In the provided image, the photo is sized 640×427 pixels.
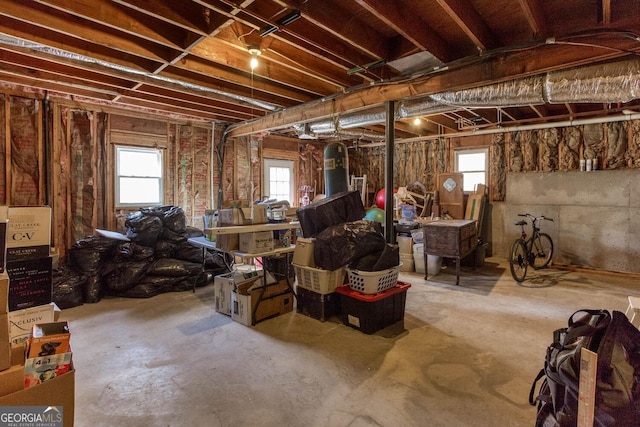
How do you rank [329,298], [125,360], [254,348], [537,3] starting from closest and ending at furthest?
[537,3] < [125,360] < [254,348] < [329,298]

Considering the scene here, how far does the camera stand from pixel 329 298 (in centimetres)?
341

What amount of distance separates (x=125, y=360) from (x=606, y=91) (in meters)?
4.63

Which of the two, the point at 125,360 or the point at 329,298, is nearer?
the point at 125,360

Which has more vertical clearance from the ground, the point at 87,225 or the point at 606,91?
the point at 606,91

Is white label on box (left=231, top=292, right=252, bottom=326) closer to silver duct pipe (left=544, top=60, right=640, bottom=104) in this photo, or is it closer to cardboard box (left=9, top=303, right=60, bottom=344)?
cardboard box (left=9, top=303, right=60, bottom=344)

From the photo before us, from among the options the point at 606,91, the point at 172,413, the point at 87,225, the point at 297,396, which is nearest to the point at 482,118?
the point at 606,91

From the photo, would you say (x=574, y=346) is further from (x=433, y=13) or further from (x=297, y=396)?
(x=433, y=13)

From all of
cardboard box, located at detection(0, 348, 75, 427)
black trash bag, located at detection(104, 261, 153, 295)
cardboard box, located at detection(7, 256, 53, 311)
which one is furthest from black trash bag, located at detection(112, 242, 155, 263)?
cardboard box, located at detection(0, 348, 75, 427)

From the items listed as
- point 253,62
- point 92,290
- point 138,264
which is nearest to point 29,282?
point 92,290

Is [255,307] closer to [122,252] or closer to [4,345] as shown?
[4,345]

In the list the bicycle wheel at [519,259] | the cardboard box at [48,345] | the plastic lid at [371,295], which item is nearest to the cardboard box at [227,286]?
the plastic lid at [371,295]

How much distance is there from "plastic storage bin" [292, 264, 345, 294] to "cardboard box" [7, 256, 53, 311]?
6.78 feet

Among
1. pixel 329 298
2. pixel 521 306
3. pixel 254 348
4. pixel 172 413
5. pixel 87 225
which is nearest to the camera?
pixel 172 413

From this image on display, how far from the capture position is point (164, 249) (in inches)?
182
